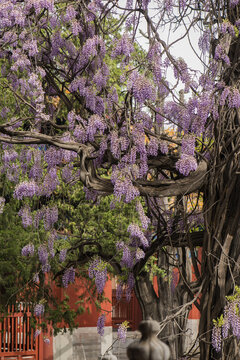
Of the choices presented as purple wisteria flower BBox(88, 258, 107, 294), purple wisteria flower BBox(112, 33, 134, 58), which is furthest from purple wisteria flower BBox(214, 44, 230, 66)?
purple wisteria flower BBox(88, 258, 107, 294)

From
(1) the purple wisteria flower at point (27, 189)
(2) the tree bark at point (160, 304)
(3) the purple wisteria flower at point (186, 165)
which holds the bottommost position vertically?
(2) the tree bark at point (160, 304)

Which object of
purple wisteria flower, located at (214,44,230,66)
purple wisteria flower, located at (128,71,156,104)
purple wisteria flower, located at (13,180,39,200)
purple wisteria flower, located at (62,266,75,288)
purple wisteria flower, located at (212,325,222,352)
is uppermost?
purple wisteria flower, located at (214,44,230,66)

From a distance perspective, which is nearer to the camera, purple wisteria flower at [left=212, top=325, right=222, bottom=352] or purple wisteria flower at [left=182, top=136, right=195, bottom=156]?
→ purple wisteria flower at [left=212, top=325, right=222, bottom=352]

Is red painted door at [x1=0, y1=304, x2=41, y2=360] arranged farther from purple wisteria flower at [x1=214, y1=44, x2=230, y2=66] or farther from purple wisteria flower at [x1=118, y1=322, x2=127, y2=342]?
purple wisteria flower at [x1=214, y1=44, x2=230, y2=66]

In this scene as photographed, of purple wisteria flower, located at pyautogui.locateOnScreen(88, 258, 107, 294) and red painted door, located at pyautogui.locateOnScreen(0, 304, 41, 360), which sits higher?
purple wisteria flower, located at pyautogui.locateOnScreen(88, 258, 107, 294)

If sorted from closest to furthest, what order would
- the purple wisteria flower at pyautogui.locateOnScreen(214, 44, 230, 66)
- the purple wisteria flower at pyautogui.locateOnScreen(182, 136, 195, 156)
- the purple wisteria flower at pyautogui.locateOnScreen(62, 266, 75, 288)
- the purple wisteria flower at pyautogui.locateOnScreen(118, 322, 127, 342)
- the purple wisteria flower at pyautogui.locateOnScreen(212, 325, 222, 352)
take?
the purple wisteria flower at pyautogui.locateOnScreen(212, 325, 222, 352), the purple wisteria flower at pyautogui.locateOnScreen(214, 44, 230, 66), the purple wisteria flower at pyautogui.locateOnScreen(182, 136, 195, 156), the purple wisteria flower at pyautogui.locateOnScreen(118, 322, 127, 342), the purple wisteria flower at pyautogui.locateOnScreen(62, 266, 75, 288)

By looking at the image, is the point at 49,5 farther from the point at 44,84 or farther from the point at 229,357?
the point at 229,357

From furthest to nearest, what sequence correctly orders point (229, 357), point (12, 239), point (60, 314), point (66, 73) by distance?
point (60, 314) → point (12, 239) → point (66, 73) → point (229, 357)

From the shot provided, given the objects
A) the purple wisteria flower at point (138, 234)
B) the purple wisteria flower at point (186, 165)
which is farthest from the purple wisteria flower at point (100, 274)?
the purple wisteria flower at point (186, 165)

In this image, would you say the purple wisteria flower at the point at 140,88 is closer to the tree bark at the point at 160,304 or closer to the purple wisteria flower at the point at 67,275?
the purple wisteria flower at the point at 67,275

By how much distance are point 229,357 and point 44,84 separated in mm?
4382

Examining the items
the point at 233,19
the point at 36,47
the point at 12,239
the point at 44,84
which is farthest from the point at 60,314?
the point at 233,19

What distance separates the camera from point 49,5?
7.70m

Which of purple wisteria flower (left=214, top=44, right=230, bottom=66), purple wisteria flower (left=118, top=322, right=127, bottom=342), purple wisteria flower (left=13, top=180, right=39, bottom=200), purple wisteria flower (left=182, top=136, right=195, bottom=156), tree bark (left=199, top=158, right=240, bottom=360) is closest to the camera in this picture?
tree bark (left=199, top=158, right=240, bottom=360)
